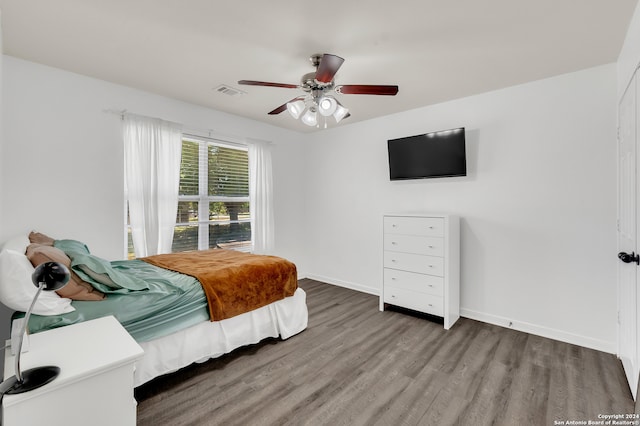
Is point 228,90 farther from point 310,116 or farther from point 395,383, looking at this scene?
point 395,383

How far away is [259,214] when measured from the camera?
4328 mm

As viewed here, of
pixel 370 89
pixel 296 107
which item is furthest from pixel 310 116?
pixel 370 89

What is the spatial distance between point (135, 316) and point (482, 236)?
332 centimetres

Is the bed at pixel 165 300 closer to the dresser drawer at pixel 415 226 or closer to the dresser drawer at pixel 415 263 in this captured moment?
the dresser drawer at pixel 415 263

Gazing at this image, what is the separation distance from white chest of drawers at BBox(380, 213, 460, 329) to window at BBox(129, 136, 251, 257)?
6.96ft

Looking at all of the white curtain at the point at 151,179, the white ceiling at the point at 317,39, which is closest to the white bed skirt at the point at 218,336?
the white curtain at the point at 151,179

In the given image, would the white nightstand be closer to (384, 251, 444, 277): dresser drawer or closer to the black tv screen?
(384, 251, 444, 277): dresser drawer

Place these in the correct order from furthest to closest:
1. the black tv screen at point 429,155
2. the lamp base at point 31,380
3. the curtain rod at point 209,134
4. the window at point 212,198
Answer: the window at point 212,198
the black tv screen at point 429,155
the curtain rod at point 209,134
the lamp base at point 31,380

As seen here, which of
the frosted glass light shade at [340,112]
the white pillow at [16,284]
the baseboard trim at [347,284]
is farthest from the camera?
the baseboard trim at [347,284]

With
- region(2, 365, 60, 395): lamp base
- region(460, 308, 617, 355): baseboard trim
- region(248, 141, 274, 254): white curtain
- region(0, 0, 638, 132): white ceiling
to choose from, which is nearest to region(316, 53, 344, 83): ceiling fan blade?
region(0, 0, 638, 132): white ceiling

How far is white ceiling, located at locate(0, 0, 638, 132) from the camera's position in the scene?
1846 millimetres

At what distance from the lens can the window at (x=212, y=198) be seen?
3.69 m

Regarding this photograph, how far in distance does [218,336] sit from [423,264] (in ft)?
7.27

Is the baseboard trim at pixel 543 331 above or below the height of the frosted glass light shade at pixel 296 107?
below
